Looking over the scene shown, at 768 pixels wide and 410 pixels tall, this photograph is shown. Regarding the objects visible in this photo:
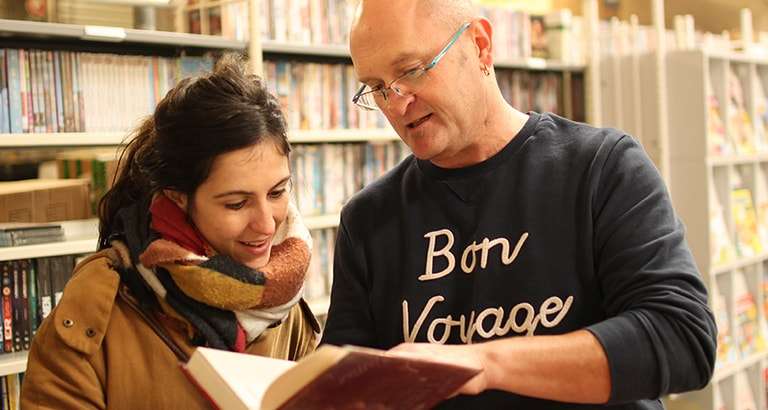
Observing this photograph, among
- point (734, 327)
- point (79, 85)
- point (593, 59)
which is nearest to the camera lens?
point (79, 85)

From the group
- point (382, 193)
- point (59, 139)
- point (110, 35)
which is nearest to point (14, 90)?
point (59, 139)

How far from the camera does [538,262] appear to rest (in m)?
1.17

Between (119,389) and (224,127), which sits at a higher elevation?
(224,127)

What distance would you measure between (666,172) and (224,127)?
2854mm

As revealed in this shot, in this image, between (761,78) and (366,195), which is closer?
(366,195)

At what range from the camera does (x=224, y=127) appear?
145 centimetres

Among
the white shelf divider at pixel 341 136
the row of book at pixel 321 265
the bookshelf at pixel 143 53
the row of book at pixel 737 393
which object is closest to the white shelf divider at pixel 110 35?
the bookshelf at pixel 143 53

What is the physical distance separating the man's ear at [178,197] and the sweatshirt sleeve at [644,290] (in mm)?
Answer: 727

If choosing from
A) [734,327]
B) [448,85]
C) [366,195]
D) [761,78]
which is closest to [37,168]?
[366,195]

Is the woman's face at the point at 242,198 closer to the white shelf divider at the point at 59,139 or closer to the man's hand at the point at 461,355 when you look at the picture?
the man's hand at the point at 461,355

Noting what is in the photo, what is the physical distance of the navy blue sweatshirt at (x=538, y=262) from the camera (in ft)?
3.40

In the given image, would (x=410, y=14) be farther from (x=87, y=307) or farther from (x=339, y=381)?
(x=87, y=307)

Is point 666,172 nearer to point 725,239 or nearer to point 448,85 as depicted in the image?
point 725,239

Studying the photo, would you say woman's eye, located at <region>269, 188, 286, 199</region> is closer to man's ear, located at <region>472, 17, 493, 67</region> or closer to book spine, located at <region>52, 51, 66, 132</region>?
man's ear, located at <region>472, 17, 493, 67</region>
